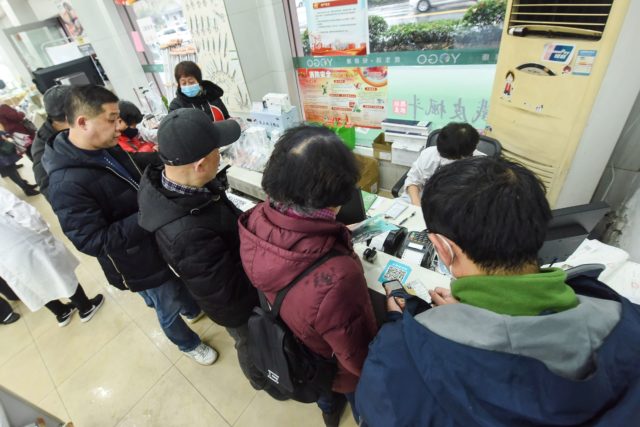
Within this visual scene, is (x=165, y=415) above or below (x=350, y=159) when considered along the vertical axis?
below

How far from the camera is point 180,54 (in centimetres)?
357

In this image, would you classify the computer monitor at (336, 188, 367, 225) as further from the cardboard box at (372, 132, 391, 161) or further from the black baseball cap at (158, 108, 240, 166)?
the cardboard box at (372, 132, 391, 161)

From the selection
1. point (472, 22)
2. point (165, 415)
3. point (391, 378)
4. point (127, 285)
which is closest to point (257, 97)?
point (472, 22)

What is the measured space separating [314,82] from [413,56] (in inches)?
45.5

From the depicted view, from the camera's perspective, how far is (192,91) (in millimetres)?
2576

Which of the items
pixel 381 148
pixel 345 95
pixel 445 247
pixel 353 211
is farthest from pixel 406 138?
pixel 445 247

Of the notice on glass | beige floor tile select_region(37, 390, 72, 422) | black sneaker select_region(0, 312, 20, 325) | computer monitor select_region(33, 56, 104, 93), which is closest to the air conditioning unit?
the notice on glass

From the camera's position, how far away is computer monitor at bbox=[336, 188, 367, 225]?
1.54 m

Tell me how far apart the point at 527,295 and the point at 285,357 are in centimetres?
74

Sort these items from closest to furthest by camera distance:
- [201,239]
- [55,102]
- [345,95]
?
1. [201,239]
2. [55,102]
3. [345,95]

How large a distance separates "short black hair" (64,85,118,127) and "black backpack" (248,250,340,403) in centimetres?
119

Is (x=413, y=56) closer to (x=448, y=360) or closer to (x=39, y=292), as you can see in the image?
(x=448, y=360)

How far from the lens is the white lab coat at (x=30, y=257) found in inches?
72.4

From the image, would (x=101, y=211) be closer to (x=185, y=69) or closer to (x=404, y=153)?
(x=185, y=69)
